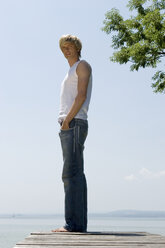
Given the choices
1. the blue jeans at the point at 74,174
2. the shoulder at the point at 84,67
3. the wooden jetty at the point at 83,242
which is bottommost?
the wooden jetty at the point at 83,242

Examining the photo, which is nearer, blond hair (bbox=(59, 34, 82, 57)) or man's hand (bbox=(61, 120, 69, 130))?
man's hand (bbox=(61, 120, 69, 130))

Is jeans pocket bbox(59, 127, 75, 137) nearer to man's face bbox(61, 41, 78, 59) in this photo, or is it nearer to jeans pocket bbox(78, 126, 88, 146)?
jeans pocket bbox(78, 126, 88, 146)

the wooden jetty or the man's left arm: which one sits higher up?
the man's left arm

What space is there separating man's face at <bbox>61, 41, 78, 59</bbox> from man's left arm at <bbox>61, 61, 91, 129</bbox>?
0.24 metres

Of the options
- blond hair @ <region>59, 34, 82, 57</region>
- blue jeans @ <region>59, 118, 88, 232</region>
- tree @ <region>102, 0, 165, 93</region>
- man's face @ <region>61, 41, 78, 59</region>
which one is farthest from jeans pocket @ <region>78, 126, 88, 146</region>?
tree @ <region>102, 0, 165, 93</region>

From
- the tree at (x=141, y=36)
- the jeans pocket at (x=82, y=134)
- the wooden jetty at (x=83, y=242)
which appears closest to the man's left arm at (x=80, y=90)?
the jeans pocket at (x=82, y=134)

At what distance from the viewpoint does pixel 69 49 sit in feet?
18.3

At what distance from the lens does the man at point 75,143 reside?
5.19m

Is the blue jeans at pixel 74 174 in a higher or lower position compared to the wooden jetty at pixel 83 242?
higher

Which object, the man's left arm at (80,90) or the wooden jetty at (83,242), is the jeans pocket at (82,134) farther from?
the wooden jetty at (83,242)

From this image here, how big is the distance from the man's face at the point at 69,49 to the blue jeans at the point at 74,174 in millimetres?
908

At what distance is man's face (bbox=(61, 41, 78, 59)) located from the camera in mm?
5526

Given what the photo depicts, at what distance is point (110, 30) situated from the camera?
58.0ft

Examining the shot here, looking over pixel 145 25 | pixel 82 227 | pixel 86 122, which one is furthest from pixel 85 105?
pixel 145 25
